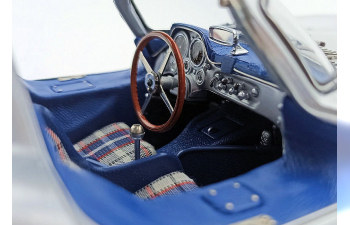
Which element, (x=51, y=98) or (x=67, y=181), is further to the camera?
(x=51, y=98)

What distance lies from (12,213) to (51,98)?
123 centimetres

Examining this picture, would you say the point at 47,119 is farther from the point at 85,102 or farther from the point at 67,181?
the point at 85,102

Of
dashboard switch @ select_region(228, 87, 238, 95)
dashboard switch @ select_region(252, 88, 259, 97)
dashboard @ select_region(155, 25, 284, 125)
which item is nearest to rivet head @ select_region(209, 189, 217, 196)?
dashboard @ select_region(155, 25, 284, 125)

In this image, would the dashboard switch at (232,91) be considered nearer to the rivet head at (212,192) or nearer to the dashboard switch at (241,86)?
the dashboard switch at (241,86)

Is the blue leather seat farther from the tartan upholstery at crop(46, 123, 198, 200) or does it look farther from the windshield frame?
the windshield frame

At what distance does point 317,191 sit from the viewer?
103 centimetres

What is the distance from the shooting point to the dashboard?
142 cm

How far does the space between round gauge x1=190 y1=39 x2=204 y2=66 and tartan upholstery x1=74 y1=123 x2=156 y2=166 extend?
472 millimetres

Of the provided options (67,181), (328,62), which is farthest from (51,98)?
(328,62)

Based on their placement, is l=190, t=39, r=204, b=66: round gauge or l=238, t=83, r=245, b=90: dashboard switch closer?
l=238, t=83, r=245, b=90: dashboard switch

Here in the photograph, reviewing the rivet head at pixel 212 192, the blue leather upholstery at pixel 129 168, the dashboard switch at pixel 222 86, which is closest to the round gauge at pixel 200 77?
the dashboard switch at pixel 222 86

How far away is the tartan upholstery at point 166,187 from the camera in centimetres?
123

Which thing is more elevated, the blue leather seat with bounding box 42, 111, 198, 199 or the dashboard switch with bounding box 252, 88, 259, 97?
the dashboard switch with bounding box 252, 88, 259, 97

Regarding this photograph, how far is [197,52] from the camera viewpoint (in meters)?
1.84
